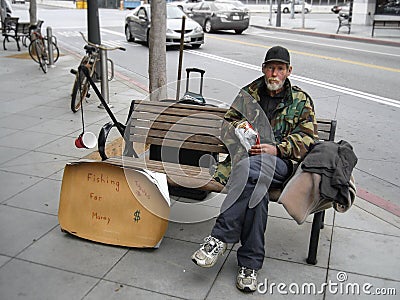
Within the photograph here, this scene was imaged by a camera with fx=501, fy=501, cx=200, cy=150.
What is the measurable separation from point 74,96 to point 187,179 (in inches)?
174

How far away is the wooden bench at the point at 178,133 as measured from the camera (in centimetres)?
408

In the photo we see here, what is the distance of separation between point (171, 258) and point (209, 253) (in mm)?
391

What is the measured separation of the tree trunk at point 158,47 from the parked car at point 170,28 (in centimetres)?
1059

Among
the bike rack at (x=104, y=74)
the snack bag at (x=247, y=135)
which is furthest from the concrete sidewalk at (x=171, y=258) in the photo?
the bike rack at (x=104, y=74)

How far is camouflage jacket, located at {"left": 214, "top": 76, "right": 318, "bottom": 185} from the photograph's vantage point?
3756mm

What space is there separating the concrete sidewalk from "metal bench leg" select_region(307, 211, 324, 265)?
0.06 m

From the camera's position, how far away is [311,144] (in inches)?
148

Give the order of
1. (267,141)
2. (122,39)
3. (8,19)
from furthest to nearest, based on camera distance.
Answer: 1. (122,39)
2. (8,19)
3. (267,141)

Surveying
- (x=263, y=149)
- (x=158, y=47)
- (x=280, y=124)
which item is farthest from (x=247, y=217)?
(x=158, y=47)

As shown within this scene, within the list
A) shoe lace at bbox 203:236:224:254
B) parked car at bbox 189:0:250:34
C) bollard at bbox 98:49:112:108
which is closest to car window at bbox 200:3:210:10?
parked car at bbox 189:0:250:34

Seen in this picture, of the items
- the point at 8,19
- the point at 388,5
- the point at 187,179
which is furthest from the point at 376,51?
the point at 187,179

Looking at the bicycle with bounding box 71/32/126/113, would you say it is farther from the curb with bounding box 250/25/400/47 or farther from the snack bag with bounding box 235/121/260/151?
the curb with bounding box 250/25/400/47

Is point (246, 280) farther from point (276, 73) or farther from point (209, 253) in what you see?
point (276, 73)

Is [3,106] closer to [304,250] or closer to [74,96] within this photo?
[74,96]
